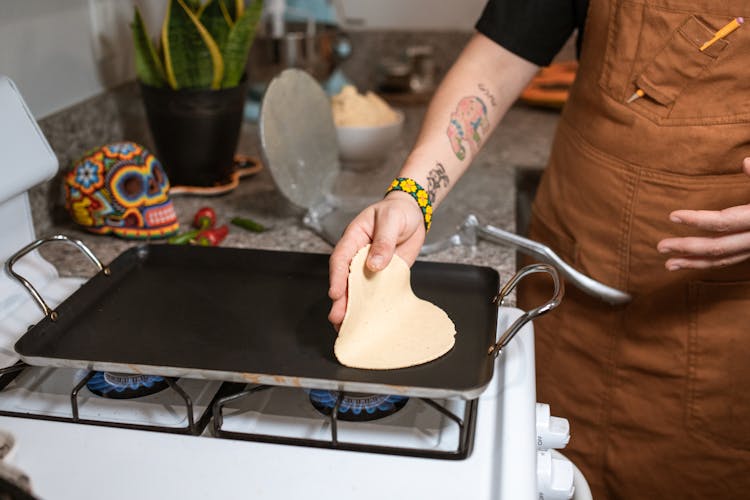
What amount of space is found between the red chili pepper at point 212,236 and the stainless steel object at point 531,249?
296mm

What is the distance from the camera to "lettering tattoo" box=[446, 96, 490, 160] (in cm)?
101

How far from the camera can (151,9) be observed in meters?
1.54

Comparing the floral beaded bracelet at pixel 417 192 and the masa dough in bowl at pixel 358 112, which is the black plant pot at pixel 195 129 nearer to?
the masa dough in bowl at pixel 358 112

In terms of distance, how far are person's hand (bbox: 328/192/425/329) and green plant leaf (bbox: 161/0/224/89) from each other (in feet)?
1.52

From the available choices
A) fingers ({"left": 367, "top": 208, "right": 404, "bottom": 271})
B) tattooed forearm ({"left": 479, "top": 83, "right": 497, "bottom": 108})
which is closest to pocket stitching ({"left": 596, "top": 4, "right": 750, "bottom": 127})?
tattooed forearm ({"left": 479, "top": 83, "right": 497, "bottom": 108})

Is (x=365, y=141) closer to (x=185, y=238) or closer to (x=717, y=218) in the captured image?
(x=185, y=238)

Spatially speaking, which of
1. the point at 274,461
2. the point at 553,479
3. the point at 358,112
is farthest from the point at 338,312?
the point at 358,112

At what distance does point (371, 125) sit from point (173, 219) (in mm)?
423

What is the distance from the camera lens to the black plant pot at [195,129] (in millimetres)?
1221

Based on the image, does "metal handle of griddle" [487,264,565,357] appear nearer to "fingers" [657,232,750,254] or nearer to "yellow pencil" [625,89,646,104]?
"fingers" [657,232,750,254]

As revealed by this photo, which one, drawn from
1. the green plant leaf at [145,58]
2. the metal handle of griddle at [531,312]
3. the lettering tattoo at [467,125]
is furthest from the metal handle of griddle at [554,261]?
the green plant leaf at [145,58]

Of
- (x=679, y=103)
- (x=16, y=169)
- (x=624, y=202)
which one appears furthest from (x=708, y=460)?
(x=16, y=169)

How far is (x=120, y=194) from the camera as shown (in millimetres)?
1111

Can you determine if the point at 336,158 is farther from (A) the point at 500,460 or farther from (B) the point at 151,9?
(A) the point at 500,460
